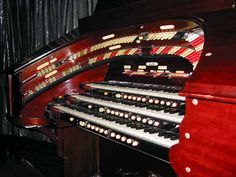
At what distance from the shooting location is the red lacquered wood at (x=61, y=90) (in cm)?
269

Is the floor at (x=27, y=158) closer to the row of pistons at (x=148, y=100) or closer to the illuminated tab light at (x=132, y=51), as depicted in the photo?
the row of pistons at (x=148, y=100)

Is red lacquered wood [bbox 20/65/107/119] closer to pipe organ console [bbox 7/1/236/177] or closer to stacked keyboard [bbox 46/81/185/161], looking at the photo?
pipe organ console [bbox 7/1/236/177]

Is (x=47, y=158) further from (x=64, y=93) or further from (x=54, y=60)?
(x=54, y=60)

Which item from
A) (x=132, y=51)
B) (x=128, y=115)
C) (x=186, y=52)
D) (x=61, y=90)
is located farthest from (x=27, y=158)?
(x=186, y=52)

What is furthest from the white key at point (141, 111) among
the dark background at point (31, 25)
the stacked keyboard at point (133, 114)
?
the dark background at point (31, 25)

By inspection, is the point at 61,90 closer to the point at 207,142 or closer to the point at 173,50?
the point at 173,50

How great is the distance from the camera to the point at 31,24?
4.36 meters

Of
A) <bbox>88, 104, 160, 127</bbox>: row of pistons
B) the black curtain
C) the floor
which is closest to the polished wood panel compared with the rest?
the floor

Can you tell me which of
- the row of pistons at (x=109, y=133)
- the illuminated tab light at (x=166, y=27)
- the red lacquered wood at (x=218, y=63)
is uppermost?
the illuminated tab light at (x=166, y=27)

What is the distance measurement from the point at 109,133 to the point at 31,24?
3.20 meters

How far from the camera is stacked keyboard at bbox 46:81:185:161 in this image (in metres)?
1.46

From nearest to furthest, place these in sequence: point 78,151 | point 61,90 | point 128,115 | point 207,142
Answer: point 207,142
point 128,115
point 61,90
point 78,151

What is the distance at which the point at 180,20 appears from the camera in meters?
1.63

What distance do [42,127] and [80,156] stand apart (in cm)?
52
